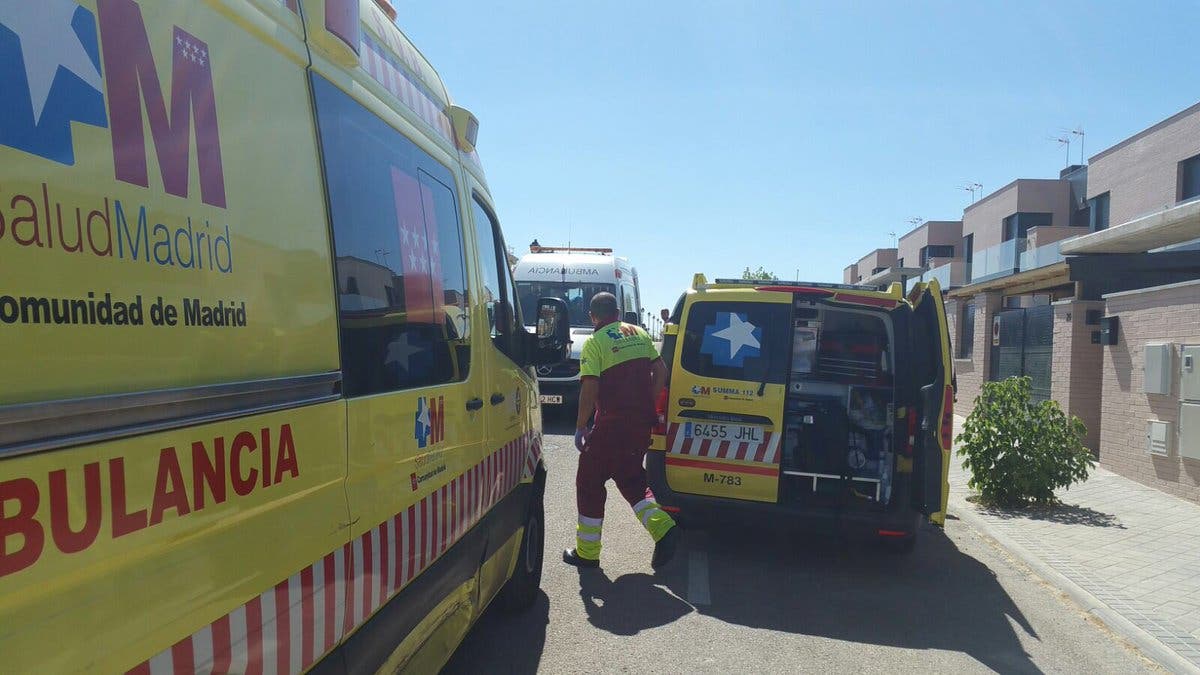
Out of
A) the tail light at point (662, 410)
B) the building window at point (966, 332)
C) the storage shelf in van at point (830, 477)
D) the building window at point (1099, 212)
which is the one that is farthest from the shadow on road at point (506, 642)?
the building window at point (1099, 212)

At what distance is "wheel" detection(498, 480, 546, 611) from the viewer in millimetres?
5004

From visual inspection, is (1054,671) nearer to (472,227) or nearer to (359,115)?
(472,227)

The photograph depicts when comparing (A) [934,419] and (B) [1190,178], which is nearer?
(A) [934,419]

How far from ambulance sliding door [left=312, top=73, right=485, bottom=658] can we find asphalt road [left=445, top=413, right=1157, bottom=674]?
1287mm

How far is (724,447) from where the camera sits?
6.37 metres

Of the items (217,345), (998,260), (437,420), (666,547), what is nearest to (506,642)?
(666,547)

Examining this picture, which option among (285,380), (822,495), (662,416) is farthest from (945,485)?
(285,380)

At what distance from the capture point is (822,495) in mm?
6469

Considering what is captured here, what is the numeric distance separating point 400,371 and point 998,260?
32.4 metres

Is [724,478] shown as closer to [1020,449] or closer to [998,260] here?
[1020,449]

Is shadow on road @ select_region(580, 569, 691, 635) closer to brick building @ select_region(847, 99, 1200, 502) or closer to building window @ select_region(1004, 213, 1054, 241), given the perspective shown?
brick building @ select_region(847, 99, 1200, 502)

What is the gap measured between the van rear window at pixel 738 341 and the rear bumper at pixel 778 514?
0.78 meters

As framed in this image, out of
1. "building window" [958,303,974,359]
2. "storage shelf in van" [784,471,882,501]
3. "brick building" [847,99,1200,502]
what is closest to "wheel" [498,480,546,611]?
"storage shelf in van" [784,471,882,501]

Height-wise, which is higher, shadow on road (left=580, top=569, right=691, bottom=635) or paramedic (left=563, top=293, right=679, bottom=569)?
paramedic (left=563, top=293, right=679, bottom=569)
